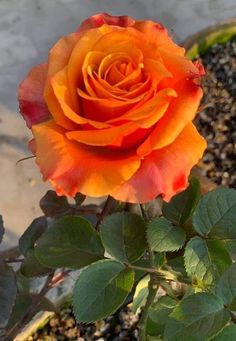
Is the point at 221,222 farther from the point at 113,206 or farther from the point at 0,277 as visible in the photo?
the point at 0,277

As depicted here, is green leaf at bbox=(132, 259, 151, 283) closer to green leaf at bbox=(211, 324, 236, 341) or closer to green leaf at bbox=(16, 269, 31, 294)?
green leaf at bbox=(211, 324, 236, 341)

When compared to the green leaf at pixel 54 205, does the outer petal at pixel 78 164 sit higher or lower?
higher

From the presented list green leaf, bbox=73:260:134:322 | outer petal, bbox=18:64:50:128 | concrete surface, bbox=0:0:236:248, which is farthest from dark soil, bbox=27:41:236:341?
outer petal, bbox=18:64:50:128

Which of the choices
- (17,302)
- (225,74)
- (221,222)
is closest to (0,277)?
(17,302)

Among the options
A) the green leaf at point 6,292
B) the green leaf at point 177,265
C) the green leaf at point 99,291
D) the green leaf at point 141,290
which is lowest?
the green leaf at point 141,290

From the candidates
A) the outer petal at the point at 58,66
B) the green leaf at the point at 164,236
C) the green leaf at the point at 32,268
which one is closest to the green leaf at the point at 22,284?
the green leaf at the point at 32,268

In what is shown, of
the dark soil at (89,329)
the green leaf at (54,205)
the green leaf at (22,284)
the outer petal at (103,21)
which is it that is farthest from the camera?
the dark soil at (89,329)

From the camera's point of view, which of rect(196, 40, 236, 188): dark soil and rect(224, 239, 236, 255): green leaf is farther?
rect(196, 40, 236, 188): dark soil

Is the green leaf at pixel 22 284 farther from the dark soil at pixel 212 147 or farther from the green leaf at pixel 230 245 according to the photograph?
the green leaf at pixel 230 245
